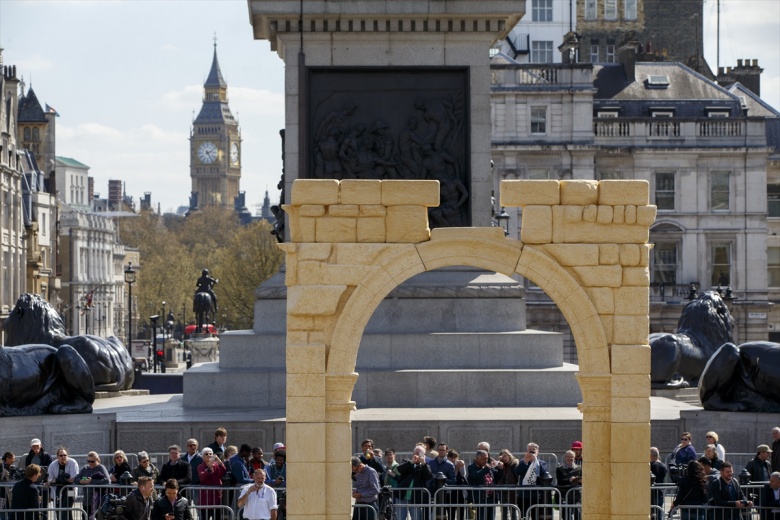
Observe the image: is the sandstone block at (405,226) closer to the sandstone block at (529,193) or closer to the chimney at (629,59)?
the sandstone block at (529,193)

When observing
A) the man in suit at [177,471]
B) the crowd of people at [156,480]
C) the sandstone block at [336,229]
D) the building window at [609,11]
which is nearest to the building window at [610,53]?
the building window at [609,11]

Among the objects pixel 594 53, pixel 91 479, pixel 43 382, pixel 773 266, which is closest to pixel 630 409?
pixel 91 479

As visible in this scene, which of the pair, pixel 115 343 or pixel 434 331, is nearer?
pixel 434 331

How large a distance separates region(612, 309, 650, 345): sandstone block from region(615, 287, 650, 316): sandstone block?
0.23ft

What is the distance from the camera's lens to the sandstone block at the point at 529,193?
19203mm

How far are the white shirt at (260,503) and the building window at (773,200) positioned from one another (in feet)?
196

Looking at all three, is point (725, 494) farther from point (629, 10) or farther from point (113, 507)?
point (629, 10)

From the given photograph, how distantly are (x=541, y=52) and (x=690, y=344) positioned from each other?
57845mm

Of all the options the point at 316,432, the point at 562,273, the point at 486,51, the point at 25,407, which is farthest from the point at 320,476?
the point at 486,51

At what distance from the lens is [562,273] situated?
19219 millimetres

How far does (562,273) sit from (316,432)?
305cm

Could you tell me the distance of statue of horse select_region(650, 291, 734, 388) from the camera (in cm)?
3484

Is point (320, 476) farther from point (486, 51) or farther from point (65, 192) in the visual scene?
point (65, 192)

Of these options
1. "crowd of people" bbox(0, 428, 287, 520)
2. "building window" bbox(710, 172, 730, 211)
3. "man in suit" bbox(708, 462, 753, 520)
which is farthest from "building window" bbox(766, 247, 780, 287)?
"man in suit" bbox(708, 462, 753, 520)
